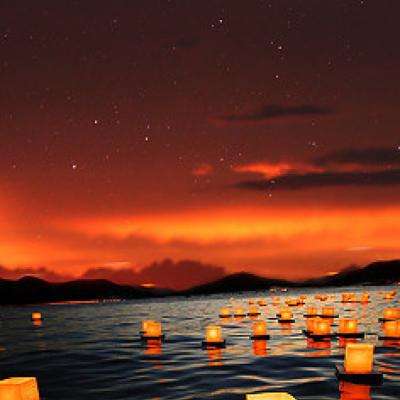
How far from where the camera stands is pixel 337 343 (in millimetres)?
36281

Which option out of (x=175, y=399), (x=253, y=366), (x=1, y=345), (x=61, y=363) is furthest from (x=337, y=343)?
(x=1, y=345)

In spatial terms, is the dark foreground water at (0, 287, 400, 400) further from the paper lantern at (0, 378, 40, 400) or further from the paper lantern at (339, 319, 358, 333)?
the paper lantern at (0, 378, 40, 400)

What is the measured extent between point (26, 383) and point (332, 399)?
31.0ft

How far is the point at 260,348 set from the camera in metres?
36.3

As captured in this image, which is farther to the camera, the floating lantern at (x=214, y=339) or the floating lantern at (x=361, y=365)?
the floating lantern at (x=214, y=339)

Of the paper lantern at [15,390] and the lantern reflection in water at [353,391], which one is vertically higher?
the paper lantern at [15,390]

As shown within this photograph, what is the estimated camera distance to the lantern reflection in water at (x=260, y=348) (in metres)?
33.6

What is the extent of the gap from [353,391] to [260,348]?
15.4 metres

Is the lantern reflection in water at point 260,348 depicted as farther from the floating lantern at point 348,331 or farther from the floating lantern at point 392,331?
the floating lantern at point 392,331

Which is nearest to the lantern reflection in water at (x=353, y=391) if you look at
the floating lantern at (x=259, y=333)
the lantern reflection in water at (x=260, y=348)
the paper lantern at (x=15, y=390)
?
the paper lantern at (x=15, y=390)

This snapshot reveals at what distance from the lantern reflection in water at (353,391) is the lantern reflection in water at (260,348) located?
11.2 m

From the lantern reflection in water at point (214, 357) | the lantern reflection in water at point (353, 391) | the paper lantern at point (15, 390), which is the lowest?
the lantern reflection in water at point (353, 391)

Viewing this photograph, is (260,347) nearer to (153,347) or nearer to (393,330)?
(153,347)

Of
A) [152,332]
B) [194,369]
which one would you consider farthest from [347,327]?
[194,369]
